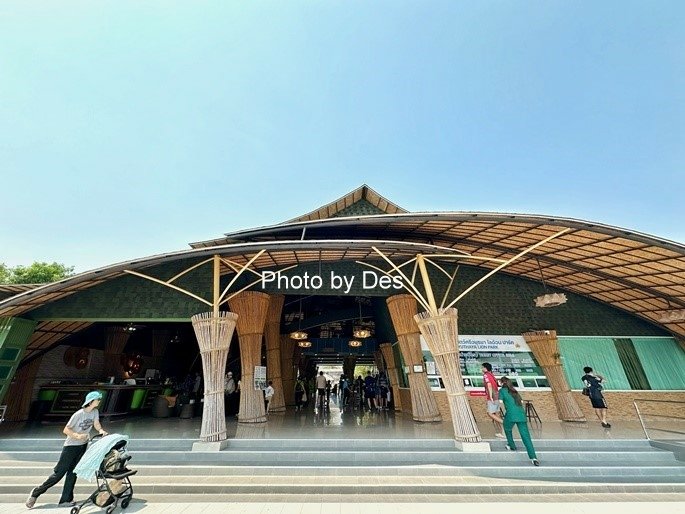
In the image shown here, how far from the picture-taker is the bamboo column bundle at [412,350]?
923 centimetres

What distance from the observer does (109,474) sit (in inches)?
168

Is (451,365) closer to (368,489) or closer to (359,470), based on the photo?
(359,470)

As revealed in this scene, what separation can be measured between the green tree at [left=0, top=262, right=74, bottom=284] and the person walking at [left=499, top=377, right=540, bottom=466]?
101 feet

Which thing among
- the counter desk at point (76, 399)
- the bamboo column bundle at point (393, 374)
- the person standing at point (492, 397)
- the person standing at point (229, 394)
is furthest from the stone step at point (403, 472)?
the bamboo column bundle at point (393, 374)

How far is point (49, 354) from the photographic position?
10656 millimetres

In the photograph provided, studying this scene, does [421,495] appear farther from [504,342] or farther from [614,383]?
[614,383]

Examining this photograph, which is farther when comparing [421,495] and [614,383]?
[614,383]

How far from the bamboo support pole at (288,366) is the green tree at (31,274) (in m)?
21.5

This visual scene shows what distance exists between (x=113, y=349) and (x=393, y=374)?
406 inches

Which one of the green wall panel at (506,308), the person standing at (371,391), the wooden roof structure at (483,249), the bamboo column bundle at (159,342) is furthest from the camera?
the bamboo column bundle at (159,342)

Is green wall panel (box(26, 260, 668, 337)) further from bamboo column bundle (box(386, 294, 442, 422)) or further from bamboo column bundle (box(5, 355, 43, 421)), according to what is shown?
bamboo column bundle (box(5, 355, 43, 421))

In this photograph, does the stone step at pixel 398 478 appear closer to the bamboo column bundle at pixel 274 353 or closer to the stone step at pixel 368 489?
the stone step at pixel 368 489

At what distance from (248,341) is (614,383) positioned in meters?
11.1

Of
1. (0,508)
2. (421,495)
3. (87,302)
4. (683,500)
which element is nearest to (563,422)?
(683,500)
